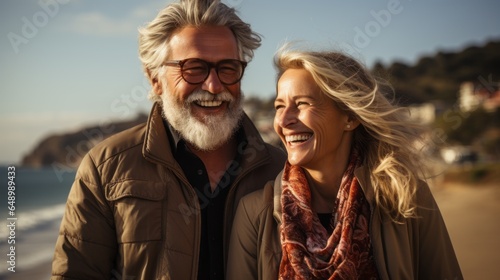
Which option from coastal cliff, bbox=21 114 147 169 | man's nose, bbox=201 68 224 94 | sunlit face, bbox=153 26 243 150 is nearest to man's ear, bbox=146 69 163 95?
sunlit face, bbox=153 26 243 150

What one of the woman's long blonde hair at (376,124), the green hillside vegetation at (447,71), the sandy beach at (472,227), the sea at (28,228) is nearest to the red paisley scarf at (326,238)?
the woman's long blonde hair at (376,124)

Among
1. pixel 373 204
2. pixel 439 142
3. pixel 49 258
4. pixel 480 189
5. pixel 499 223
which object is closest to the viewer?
pixel 373 204

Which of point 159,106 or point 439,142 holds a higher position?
point 159,106

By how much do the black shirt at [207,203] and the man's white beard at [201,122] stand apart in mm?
94

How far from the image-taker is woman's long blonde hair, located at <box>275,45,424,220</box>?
311 cm

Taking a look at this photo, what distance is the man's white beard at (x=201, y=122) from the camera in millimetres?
3535

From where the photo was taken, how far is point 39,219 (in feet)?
79.5

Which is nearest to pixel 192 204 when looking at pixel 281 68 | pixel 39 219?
pixel 281 68

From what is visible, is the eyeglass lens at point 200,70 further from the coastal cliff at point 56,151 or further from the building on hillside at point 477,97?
the building on hillside at point 477,97

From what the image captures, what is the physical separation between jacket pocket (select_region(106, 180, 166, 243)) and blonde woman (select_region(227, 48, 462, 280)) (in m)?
0.48

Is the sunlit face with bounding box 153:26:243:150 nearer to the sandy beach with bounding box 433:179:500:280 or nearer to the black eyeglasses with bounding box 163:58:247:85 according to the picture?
the black eyeglasses with bounding box 163:58:247:85

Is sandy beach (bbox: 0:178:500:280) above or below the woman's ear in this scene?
below

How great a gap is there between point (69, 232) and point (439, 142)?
7.94ft

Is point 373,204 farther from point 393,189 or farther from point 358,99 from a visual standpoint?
point 358,99
